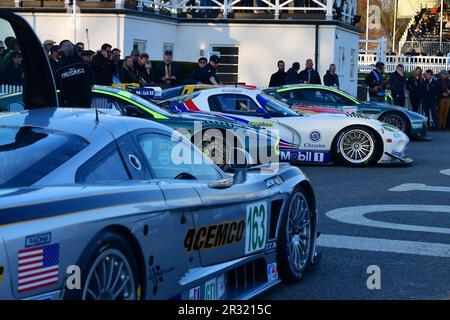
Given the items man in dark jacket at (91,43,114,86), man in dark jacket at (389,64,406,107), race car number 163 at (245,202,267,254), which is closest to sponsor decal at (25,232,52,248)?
race car number 163 at (245,202,267,254)

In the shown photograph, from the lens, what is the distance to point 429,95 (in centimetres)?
2642

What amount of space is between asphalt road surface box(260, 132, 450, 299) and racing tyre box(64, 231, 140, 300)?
6.28 feet

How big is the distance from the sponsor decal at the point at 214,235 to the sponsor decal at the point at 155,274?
32cm

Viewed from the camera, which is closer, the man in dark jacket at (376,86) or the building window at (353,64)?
the man in dark jacket at (376,86)

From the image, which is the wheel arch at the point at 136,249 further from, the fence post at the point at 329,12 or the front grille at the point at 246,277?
the fence post at the point at 329,12

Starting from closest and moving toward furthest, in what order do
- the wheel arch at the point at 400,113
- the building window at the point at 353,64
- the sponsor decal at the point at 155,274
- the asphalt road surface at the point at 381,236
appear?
1. the sponsor decal at the point at 155,274
2. the asphalt road surface at the point at 381,236
3. the wheel arch at the point at 400,113
4. the building window at the point at 353,64

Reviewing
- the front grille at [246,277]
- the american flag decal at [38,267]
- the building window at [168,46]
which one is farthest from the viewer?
the building window at [168,46]

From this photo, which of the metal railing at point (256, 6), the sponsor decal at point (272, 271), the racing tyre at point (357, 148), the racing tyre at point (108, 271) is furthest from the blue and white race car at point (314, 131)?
the metal railing at point (256, 6)

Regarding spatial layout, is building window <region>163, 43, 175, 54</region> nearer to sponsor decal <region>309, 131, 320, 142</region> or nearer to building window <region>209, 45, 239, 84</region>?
building window <region>209, 45, 239, 84</region>

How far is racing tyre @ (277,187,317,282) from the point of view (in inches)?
259

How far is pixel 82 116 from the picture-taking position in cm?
589

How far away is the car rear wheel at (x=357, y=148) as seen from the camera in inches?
619

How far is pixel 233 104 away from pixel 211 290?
10.6 metres

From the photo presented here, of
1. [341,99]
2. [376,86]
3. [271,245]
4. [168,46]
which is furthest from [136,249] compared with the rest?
[168,46]
